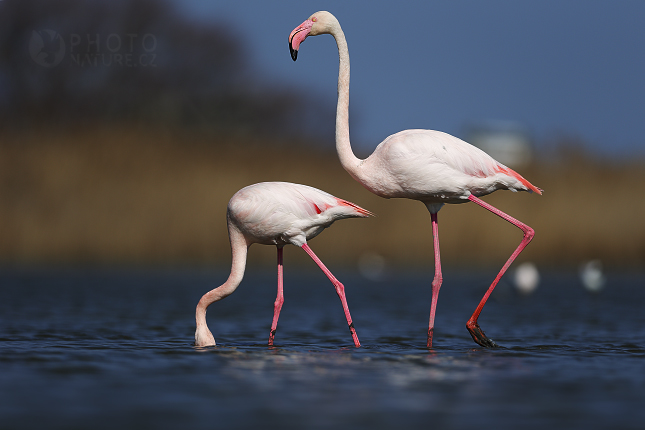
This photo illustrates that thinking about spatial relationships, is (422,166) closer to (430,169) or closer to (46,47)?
(430,169)

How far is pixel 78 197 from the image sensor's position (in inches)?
626

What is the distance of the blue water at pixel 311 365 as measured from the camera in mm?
4480

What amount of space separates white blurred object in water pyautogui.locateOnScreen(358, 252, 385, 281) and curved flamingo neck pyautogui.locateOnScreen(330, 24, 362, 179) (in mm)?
9183

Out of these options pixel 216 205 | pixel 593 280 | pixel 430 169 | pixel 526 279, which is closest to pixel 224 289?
pixel 430 169

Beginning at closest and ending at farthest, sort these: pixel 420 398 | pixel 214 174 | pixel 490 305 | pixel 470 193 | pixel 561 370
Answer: pixel 420 398 → pixel 561 370 → pixel 470 193 → pixel 490 305 → pixel 214 174

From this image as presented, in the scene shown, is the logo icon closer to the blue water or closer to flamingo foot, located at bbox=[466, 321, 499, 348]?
the blue water

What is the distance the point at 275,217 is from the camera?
291 inches

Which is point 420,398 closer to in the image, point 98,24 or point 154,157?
point 154,157

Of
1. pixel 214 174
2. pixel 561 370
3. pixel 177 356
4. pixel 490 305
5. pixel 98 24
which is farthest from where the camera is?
pixel 98 24

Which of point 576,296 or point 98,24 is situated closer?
point 576,296

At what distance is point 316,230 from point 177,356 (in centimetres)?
168

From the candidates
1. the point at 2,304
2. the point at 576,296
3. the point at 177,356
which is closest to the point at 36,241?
the point at 2,304

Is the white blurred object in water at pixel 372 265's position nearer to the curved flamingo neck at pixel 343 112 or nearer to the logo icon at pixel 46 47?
the curved flamingo neck at pixel 343 112

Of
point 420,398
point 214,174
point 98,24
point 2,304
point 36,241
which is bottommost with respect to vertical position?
point 420,398
